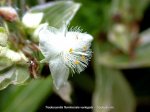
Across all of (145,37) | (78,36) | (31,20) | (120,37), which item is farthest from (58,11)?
(145,37)

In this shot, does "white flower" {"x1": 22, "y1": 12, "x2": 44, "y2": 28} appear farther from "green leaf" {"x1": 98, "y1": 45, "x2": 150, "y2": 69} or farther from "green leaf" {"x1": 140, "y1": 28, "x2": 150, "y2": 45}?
"green leaf" {"x1": 140, "y1": 28, "x2": 150, "y2": 45}

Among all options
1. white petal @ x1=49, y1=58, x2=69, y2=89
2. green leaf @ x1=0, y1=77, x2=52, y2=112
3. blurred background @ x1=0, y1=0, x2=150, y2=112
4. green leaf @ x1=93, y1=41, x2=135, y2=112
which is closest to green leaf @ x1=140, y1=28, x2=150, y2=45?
blurred background @ x1=0, y1=0, x2=150, y2=112

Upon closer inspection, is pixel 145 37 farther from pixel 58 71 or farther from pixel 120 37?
pixel 58 71

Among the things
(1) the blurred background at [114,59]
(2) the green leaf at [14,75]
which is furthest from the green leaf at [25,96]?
(2) the green leaf at [14,75]

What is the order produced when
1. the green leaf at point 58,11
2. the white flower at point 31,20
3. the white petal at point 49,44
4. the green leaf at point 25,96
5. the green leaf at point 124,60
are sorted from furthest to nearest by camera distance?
the green leaf at point 124,60 < the green leaf at point 25,96 < the green leaf at point 58,11 < the white flower at point 31,20 < the white petal at point 49,44

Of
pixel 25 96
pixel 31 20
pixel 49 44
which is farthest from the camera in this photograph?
pixel 25 96

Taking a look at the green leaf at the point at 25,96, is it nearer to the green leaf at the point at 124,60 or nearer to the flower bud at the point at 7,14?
the green leaf at the point at 124,60

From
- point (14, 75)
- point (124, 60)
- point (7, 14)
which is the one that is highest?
point (7, 14)

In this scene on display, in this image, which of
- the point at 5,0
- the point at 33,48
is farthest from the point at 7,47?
the point at 5,0
